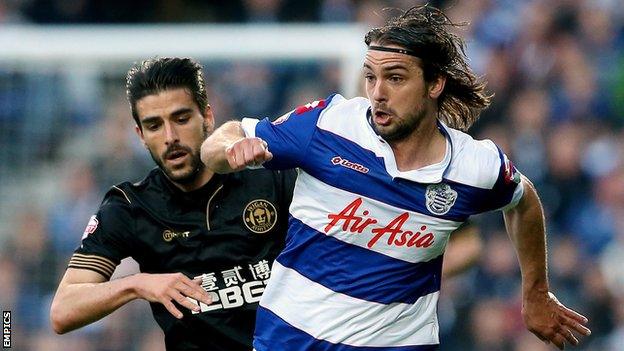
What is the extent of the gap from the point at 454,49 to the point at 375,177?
28.4 inches

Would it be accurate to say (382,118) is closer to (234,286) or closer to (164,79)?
(234,286)

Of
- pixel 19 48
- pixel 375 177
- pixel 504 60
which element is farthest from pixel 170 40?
pixel 375 177

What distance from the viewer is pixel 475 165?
18.0ft

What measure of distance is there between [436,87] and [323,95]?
3.70 metres

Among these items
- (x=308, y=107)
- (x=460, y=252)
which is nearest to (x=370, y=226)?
(x=308, y=107)

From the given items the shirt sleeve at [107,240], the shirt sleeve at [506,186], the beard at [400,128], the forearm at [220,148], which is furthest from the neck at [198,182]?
the shirt sleeve at [506,186]

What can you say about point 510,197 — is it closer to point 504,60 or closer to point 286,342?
point 286,342

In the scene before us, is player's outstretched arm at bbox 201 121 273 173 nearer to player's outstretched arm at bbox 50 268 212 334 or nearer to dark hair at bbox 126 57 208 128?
player's outstretched arm at bbox 50 268 212 334

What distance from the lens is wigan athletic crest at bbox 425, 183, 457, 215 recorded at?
214 inches

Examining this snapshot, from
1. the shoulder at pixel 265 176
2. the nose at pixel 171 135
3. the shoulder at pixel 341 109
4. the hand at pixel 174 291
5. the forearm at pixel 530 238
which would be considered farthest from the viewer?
the shoulder at pixel 265 176

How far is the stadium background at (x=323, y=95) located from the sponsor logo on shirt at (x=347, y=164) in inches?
148

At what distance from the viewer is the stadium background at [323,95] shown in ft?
31.6

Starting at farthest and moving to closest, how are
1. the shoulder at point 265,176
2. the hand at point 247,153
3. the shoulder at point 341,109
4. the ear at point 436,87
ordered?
the shoulder at point 265,176
the ear at point 436,87
the shoulder at point 341,109
the hand at point 247,153

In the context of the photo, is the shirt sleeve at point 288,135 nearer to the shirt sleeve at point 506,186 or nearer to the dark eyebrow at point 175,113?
the dark eyebrow at point 175,113
